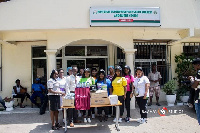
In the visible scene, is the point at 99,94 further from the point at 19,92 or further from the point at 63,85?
the point at 19,92

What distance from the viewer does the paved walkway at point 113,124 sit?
548cm

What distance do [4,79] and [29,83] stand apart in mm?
1101

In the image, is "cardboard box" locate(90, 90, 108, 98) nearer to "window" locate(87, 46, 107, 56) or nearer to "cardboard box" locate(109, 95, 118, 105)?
"cardboard box" locate(109, 95, 118, 105)

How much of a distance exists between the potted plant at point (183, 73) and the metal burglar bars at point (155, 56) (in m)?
0.43

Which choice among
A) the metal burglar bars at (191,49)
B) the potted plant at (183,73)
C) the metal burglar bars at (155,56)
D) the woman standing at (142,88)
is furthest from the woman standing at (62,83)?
the metal burglar bars at (191,49)

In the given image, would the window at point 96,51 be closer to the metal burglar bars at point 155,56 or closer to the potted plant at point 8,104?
the metal burglar bars at point 155,56

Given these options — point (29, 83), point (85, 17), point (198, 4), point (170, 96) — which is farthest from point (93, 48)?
point (198, 4)

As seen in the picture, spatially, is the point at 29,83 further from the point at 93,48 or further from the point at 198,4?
the point at 198,4

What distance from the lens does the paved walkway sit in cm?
548

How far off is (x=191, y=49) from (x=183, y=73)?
1392mm

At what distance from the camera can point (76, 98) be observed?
5.19 m

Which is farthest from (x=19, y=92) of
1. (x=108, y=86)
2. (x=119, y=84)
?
(x=119, y=84)

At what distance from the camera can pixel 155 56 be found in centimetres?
925

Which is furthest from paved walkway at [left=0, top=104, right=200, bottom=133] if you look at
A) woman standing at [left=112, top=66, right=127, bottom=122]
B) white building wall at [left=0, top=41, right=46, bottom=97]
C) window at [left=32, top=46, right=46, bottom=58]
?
window at [left=32, top=46, right=46, bottom=58]
